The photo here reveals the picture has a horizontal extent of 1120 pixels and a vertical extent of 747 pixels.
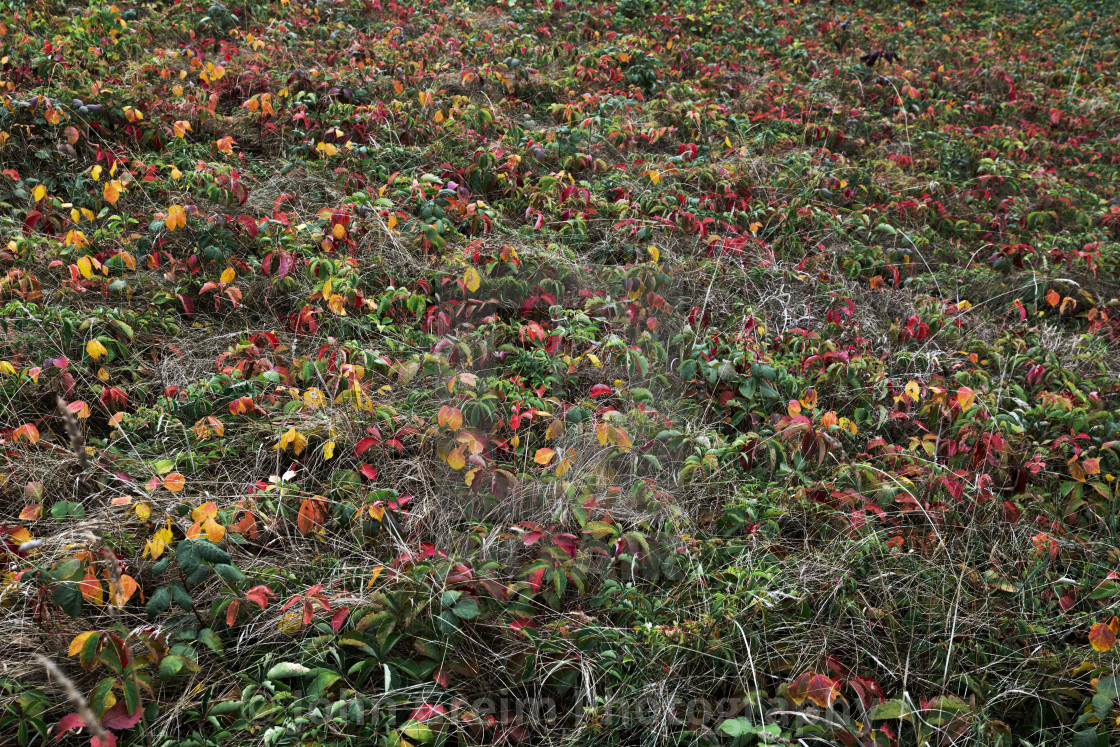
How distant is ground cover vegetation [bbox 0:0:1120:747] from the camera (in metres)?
1.94

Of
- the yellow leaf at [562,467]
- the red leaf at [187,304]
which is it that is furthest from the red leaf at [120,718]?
the red leaf at [187,304]

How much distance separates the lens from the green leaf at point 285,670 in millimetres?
1838

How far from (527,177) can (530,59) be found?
7.12ft

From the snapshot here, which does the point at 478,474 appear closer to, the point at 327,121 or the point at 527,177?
the point at 527,177

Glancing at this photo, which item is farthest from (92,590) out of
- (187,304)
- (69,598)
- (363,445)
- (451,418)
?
(187,304)

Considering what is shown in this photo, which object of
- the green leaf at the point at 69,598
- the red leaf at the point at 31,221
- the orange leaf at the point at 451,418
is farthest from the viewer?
the red leaf at the point at 31,221

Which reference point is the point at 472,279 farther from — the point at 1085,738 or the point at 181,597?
the point at 1085,738

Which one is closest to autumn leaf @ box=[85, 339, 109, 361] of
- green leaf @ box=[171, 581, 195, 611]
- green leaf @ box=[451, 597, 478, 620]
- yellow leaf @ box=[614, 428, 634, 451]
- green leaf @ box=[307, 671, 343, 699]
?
green leaf @ box=[171, 581, 195, 611]

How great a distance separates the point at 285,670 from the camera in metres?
1.85

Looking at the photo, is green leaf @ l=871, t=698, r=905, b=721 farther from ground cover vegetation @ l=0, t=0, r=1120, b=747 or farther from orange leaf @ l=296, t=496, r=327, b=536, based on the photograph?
orange leaf @ l=296, t=496, r=327, b=536

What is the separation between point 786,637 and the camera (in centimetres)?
214

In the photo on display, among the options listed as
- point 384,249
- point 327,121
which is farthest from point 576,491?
point 327,121

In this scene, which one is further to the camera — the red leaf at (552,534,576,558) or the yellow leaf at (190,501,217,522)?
the red leaf at (552,534,576,558)

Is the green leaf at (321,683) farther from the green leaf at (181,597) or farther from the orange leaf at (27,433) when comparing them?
the orange leaf at (27,433)
